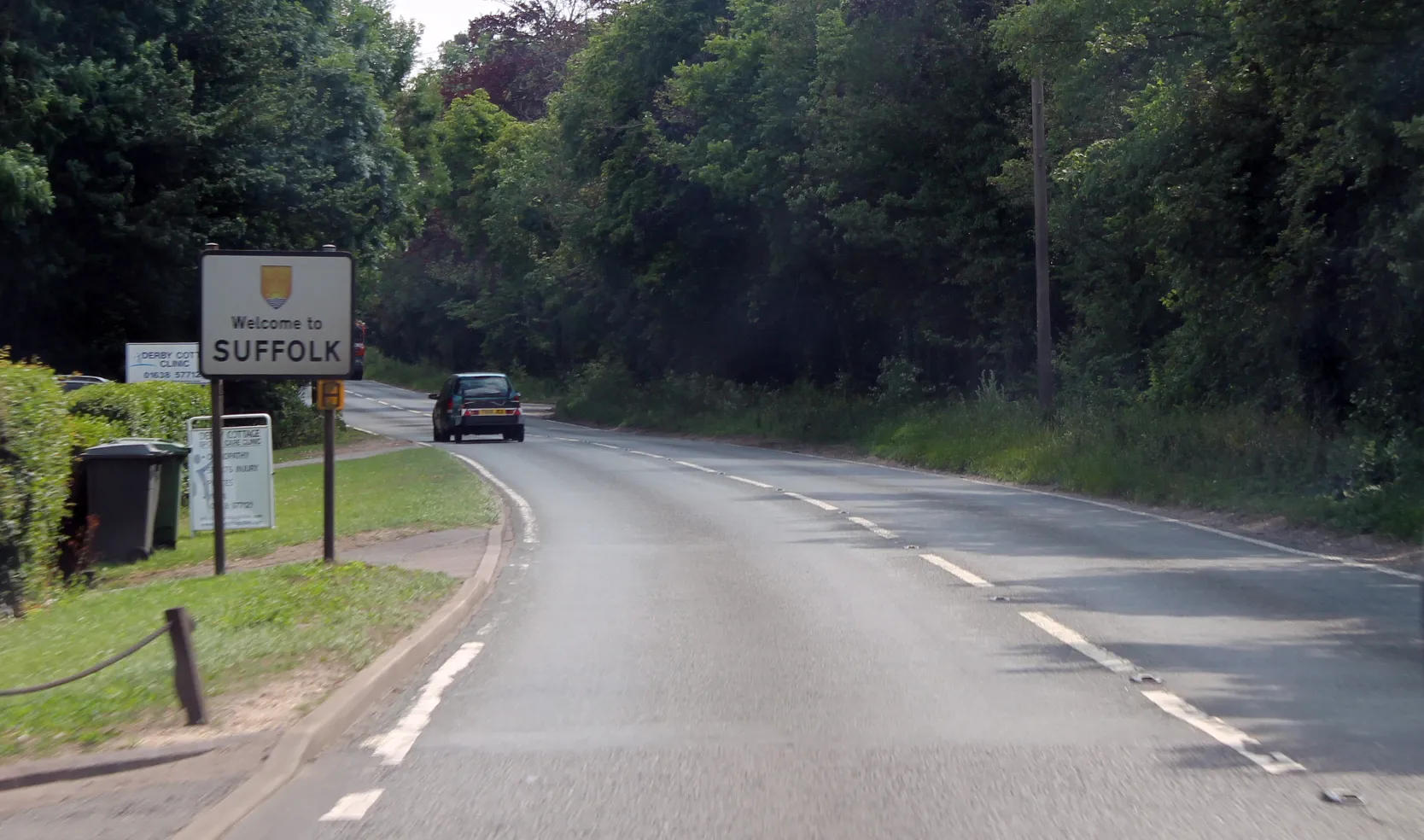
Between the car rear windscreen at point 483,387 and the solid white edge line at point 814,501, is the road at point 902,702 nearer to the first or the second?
the solid white edge line at point 814,501

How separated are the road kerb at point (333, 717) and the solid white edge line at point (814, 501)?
25.5 ft

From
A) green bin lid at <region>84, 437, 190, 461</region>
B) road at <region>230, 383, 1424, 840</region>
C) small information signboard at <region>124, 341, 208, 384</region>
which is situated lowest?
road at <region>230, 383, 1424, 840</region>

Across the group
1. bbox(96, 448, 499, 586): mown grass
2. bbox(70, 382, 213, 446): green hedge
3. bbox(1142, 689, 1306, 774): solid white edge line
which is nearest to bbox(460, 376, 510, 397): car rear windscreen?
bbox(96, 448, 499, 586): mown grass

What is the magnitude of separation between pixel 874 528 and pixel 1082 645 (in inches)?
279

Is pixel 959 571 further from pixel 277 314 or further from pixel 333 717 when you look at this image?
pixel 333 717

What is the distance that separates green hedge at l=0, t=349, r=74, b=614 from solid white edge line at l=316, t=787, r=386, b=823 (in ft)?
23.5

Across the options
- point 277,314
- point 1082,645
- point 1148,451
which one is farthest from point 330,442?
point 1148,451

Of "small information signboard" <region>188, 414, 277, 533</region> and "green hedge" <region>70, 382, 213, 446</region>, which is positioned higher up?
"green hedge" <region>70, 382, 213, 446</region>

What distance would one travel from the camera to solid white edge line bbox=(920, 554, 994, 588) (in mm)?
12305

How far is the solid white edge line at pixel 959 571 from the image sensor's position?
1230 cm

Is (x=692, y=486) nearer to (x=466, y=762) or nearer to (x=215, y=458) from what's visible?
(x=215, y=458)

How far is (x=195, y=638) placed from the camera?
925 centimetres

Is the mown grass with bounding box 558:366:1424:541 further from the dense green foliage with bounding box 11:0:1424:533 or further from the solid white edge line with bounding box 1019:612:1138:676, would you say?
the solid white edge line with bounding box 1019:612:1138:676

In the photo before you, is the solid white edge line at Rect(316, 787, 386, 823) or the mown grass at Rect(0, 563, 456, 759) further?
the mown grass at Rect(0, 563, 456, 759)
